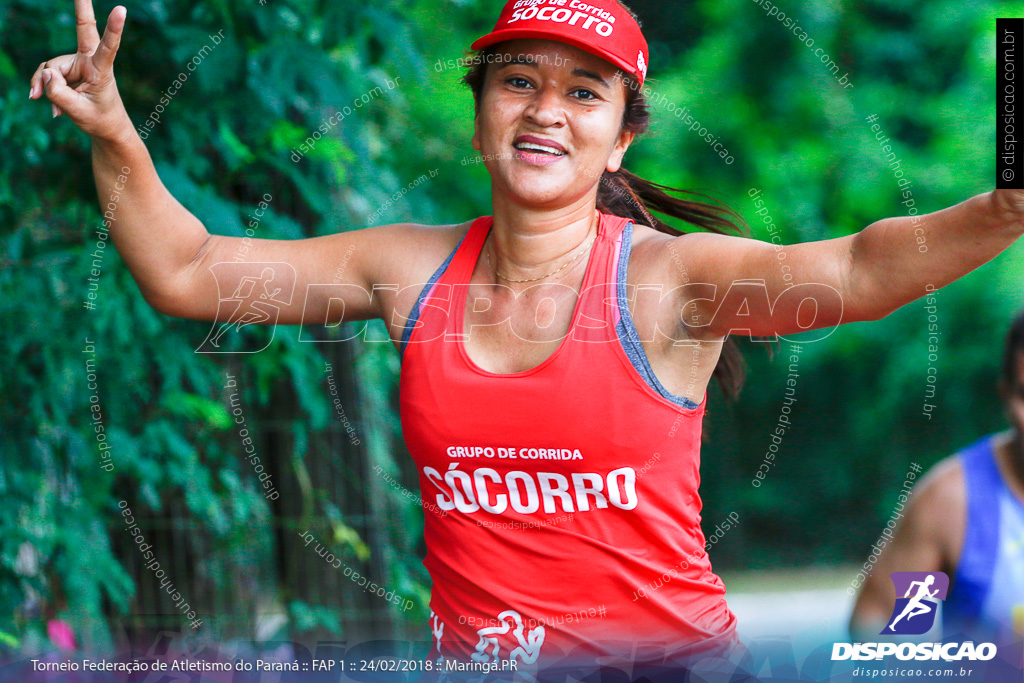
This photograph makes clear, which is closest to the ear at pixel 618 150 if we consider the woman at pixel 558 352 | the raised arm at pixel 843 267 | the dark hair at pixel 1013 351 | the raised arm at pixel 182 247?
the woman at pixel 558 352

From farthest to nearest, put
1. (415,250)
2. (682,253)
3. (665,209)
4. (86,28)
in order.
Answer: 1. (665,209)
2. (415,250)
3. (86,28)
4. (682,253)

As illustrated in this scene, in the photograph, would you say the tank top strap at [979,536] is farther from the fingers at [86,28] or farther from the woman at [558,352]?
the fingers at [86,28]

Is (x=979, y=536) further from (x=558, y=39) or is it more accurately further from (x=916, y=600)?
(x=558, y=39)

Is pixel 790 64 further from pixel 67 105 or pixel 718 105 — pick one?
pixel 67 105

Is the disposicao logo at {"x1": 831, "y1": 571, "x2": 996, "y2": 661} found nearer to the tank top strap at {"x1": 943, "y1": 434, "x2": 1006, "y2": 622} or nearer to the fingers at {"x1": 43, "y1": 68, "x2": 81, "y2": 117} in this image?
the tank top strap at {"x1": 943, "y1": 434, "x2": 1006, "y2": 622}

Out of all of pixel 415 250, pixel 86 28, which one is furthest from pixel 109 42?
pixel 415 250

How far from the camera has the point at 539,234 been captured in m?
1.49

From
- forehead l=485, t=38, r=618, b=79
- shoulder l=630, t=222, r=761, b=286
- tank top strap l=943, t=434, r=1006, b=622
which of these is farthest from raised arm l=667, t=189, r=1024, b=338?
tank top strap l=943, t=434, r=1006, b=622

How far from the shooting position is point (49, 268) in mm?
2168

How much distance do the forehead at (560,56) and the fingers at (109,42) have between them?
0.65 m

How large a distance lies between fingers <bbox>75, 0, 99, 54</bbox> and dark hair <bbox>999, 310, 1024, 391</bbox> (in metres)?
1.66

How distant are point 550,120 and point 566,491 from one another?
0.60 meters

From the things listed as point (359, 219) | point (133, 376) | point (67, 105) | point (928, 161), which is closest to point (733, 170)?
point (928, 161)

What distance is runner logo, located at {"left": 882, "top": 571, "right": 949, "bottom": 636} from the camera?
161cm
